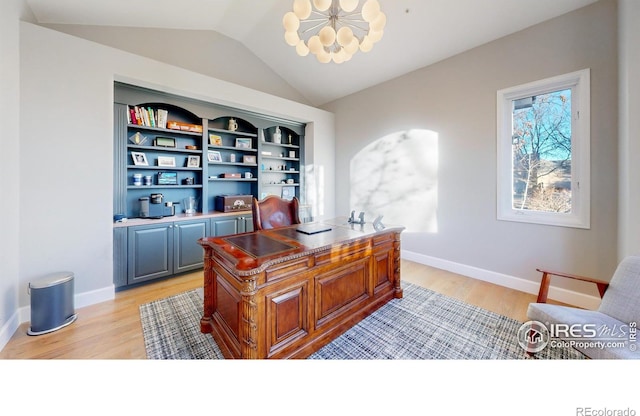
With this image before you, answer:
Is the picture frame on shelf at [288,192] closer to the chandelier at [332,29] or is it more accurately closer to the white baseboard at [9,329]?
the chandelier at [332,29]

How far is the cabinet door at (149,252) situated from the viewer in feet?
8.70

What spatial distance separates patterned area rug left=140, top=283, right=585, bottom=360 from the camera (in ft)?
5.45

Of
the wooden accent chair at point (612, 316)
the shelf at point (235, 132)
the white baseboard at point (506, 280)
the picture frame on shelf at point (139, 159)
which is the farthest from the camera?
the shelf at point (235, 132)

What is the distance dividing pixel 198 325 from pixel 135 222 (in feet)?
5.05

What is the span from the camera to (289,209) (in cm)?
276

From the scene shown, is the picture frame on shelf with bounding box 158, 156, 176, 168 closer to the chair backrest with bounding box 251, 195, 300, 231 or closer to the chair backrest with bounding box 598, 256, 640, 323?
the chair backrest with bounding box 251, 195, 300, 231

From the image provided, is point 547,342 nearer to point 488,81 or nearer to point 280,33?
point 488,81

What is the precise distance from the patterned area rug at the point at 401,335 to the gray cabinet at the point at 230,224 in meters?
1.12

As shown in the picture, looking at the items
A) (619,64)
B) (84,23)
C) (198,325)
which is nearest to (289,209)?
(198,325)

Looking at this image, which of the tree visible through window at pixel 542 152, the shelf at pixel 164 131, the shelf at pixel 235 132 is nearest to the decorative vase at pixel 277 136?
the shelf at pixel 235 132

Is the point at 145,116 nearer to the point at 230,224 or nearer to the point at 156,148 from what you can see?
the point at 156,148

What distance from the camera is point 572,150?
7.86 feet

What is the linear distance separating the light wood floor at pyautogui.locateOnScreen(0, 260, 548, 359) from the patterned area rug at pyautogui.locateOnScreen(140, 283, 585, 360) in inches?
5.0
